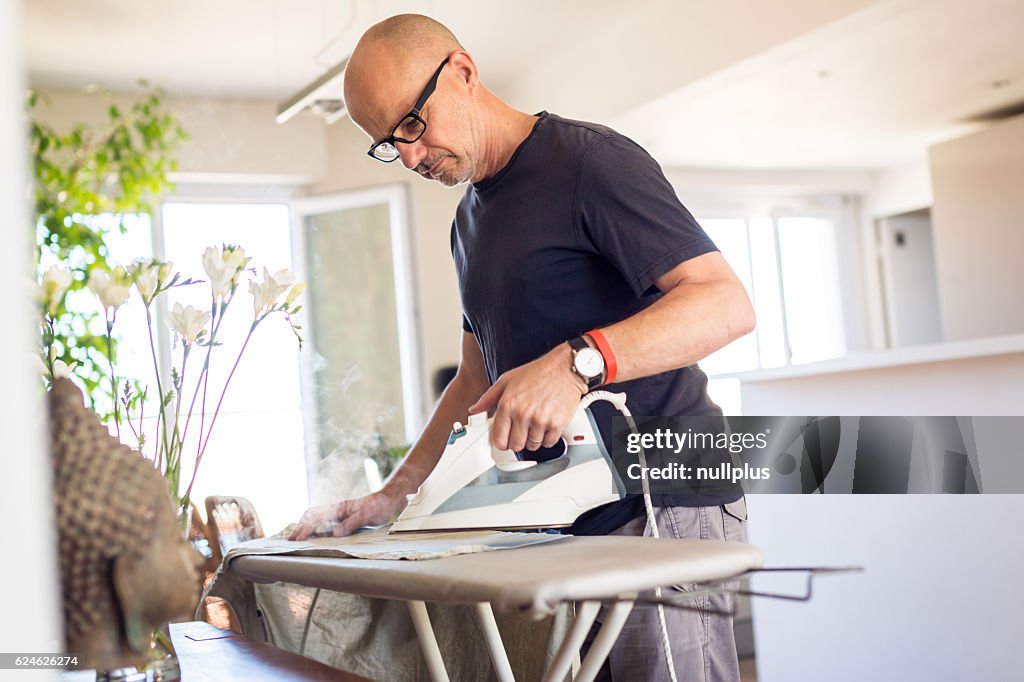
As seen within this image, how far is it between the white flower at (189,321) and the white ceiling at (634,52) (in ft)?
11.0

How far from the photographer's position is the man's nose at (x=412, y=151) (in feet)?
4.45

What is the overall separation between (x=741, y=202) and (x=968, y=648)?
4.60 metres

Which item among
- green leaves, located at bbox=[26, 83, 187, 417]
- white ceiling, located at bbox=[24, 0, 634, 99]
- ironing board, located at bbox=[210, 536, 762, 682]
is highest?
white ceiling, located at bbox=[24, 0, 634, 99]

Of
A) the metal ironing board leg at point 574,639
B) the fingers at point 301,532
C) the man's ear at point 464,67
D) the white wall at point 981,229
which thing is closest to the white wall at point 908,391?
the man's ear at point 464,67

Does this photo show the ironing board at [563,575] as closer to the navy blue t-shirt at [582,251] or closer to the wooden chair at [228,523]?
the navy blue t-shirt at [582,251]

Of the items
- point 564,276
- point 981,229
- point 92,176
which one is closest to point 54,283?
point 564,276

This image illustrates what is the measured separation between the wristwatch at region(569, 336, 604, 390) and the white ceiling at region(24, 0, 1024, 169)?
3.18 metres

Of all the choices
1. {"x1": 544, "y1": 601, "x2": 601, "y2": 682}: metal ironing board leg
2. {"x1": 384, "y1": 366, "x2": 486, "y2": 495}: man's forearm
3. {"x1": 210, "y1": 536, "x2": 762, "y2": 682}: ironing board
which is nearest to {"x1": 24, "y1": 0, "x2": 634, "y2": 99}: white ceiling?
{"x1": 384, "y1": 366, "x2": 486, "y2": 495}: man's forearm

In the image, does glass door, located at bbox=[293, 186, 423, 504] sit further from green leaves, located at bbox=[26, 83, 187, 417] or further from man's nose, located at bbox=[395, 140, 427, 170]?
man's nose, located at bbox=[395, 140, 427, 170]

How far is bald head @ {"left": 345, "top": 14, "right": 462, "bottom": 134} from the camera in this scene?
1.32 meters

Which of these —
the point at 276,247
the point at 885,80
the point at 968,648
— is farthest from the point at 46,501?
the point at 885,80

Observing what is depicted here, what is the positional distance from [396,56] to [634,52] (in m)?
3.69

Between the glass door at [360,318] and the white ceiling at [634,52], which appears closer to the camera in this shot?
the white ceiling at [634,52]

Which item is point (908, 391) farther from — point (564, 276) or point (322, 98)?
point (322, 98)
